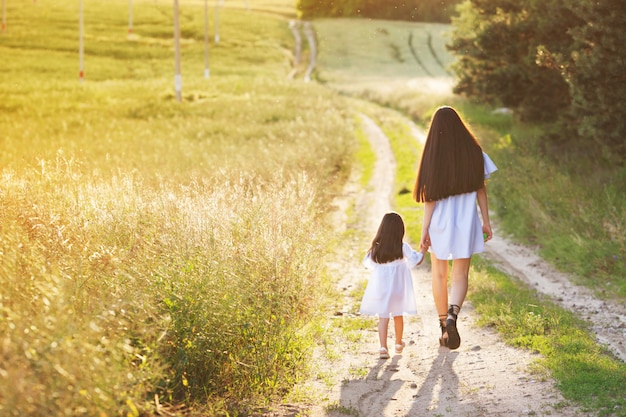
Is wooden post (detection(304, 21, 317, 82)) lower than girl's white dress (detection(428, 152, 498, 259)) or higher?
lower

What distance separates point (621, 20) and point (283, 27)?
92.3 meters

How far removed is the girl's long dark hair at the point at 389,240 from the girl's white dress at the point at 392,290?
71 millimetres

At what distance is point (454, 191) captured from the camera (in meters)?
8.84

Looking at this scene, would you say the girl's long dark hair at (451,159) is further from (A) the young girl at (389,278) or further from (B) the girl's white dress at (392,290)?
(B) the girl's white dress at (392,290)

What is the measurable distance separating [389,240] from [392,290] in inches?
21.0

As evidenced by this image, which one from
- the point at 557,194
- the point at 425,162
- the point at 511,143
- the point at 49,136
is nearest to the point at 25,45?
the point at 49,136

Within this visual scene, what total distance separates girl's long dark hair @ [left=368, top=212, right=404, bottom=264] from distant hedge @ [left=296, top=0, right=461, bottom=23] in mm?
98358

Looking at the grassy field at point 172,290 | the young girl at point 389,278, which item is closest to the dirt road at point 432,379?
the grassy field at point 172,290

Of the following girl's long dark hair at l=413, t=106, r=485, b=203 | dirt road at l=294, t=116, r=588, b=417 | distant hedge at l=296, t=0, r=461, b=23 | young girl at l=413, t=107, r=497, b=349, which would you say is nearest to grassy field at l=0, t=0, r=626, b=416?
dirt road at l=294, t=116, r=588, b=417

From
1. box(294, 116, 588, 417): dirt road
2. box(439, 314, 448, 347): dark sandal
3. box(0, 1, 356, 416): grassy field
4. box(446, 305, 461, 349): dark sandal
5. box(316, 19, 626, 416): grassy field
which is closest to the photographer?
box(0, 1, 356, 416): grassy field

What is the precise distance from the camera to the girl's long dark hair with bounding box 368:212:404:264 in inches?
348

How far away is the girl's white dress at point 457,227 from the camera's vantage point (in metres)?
8.86

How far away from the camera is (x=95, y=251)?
7.57m

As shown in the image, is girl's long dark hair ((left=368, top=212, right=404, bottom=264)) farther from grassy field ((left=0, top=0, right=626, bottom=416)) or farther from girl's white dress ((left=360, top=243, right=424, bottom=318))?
grassy field ((left=0, top=0, right=626, bottom=416))
